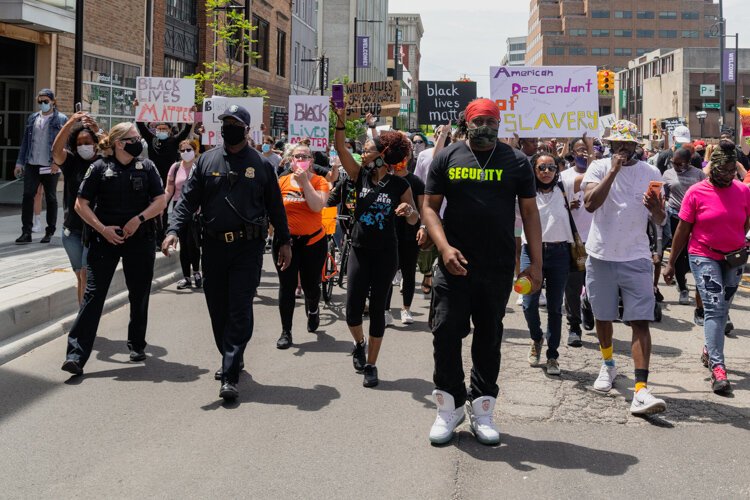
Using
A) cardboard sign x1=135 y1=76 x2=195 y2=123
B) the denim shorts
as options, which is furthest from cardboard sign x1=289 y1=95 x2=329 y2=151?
the denim shorts

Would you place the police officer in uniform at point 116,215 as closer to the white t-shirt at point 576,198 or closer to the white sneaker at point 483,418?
the white sneaker at point 483,418

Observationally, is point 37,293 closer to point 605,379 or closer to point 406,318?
point 406,318

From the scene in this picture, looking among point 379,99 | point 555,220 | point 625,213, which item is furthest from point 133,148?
point 379,99

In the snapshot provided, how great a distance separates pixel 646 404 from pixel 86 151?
18.3ft

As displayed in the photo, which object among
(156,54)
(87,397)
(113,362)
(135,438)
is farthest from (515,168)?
(156,54)

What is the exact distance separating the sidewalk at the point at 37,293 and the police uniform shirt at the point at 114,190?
142 cm

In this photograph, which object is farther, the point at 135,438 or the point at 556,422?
the point at 556,422

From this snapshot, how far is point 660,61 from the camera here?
107 meters

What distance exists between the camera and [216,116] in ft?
53.0

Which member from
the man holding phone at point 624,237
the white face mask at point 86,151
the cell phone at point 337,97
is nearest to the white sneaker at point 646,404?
the man holding phone at point 624,237

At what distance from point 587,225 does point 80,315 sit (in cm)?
502

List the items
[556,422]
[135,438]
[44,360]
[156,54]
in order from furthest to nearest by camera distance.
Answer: [156,54] → [44,360] → [556,422] → [135,438]

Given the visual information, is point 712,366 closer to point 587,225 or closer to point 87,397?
point 587,225

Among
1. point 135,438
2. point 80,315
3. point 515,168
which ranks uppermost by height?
point 515,168
